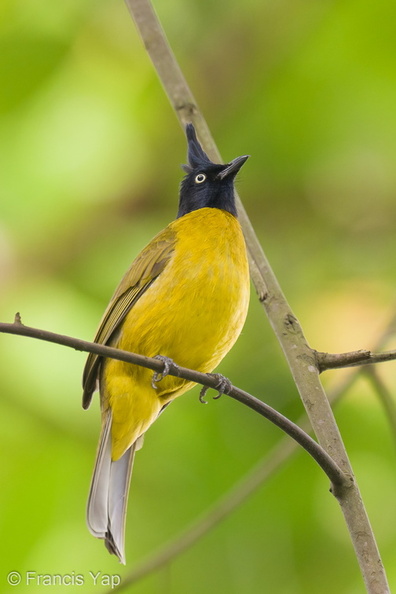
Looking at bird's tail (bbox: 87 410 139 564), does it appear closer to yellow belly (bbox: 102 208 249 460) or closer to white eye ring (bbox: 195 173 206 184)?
yellow belly (bbox: 102 208 249 460)

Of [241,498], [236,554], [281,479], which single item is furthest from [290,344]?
[236,554]

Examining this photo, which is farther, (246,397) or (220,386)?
(220,386)

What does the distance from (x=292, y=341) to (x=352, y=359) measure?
28 cm

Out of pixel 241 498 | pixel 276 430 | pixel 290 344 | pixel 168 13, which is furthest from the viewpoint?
pixel 168 13

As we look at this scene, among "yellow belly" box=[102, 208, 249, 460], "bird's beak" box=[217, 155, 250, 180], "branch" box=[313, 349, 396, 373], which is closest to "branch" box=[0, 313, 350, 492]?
"branch" box=[313, 349, 396, 373]

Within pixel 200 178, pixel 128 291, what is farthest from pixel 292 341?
pixel 200 178

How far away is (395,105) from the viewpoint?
3582 millimetres

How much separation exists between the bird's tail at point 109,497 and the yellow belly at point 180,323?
0.07 m

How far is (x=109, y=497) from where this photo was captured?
10.5ft

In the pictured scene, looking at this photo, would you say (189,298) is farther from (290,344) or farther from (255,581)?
(255,581)

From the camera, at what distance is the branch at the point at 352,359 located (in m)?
2.17

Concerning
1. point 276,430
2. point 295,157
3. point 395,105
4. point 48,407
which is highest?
point 395,105

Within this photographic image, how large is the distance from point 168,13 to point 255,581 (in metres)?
2.64

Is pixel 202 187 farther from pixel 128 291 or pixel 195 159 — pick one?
pixel 128 291
